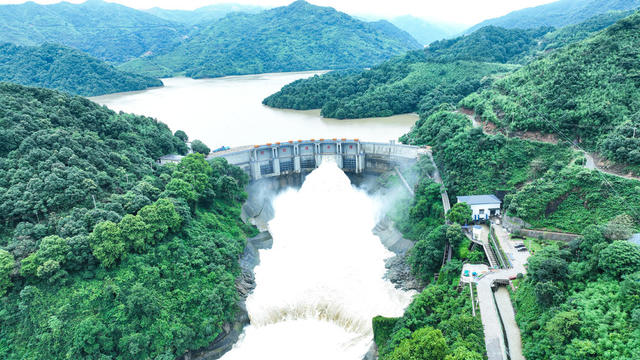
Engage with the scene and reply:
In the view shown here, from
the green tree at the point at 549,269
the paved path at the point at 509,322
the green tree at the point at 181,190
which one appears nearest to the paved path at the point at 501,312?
the paved path at the point at 509,322

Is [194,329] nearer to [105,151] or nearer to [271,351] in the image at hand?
[271,351]

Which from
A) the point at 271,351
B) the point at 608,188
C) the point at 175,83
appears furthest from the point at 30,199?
the point at 175,83

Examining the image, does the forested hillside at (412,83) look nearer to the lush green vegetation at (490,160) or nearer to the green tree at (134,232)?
the lush green vegetation at (490,160)

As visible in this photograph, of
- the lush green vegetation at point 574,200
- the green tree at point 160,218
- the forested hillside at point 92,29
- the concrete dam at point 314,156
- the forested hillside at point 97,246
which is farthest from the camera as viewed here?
the forested hillside at point 92,29

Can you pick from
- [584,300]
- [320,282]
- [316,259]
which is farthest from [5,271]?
[584,300]

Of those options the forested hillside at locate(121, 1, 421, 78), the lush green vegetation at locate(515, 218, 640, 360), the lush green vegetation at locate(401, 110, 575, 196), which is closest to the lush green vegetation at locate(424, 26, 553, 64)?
the forested hillside at locate(121, 1, 421, 78)

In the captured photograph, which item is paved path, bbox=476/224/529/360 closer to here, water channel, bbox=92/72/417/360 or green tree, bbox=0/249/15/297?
water channel, bbox=92/72/417/360

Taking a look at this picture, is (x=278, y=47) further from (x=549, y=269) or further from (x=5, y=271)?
(x=549, y=269)

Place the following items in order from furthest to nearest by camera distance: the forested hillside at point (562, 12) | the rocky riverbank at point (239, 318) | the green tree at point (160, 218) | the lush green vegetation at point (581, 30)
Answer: the forested hillside at point (562, 12), the lush green vegetation at point (581, 30), the green tree at point (160, 218), the rocky riverbank at point (239, 318)

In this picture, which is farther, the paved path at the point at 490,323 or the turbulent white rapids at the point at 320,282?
the turbulent white rapids at the point at 320,282
